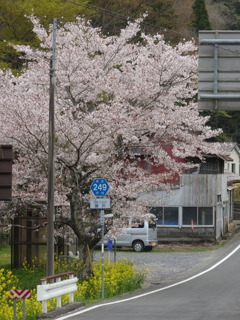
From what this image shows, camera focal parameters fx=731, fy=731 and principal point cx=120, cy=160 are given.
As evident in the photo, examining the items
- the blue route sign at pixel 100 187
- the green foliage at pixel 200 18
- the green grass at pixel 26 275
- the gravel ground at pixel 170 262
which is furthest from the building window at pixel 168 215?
the green foliage at pixel 200 18

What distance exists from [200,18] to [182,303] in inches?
1603

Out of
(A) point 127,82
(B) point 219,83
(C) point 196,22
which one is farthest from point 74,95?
(C) point 196,22

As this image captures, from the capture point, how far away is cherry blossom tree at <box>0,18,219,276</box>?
66.3 ft

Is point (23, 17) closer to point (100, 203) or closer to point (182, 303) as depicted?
point (100, 203)

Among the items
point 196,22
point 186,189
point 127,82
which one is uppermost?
point 196,22

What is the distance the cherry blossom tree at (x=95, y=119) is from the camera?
66.3 ft

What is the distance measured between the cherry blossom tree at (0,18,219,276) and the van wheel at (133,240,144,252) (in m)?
12.3

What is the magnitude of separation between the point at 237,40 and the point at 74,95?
8398mm

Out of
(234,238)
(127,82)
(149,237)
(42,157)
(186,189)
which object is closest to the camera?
(42,157)

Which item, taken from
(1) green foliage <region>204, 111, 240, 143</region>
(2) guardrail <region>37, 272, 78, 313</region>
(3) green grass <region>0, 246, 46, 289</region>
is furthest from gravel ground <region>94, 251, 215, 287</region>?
(1) green foliage <region>204, 111, 240, 143</region>

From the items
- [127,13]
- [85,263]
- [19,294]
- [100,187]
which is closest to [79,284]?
[85,263]

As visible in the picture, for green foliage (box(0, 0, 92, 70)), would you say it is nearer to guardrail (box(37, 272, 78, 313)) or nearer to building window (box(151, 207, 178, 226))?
building window (box(151, 207, 178, 226))

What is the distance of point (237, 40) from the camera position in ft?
46.0

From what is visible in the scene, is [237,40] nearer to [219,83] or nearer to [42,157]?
[219,83]
